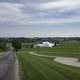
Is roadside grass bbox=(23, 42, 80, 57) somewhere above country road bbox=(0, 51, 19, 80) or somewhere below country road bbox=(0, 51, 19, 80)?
below

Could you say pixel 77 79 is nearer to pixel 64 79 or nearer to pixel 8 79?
pixel 64 79

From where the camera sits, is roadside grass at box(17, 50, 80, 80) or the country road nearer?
roadside grass at box(17, 50, 80, 80)

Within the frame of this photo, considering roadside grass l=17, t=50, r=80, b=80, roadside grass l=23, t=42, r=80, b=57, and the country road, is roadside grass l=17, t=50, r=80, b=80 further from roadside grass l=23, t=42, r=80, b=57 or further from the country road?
roadside grass l=23, t=42, r=80, b=57

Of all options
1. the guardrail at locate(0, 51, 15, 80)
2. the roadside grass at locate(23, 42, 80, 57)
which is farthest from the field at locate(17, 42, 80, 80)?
the roadside grass at locate(23, 42, 80, 57)

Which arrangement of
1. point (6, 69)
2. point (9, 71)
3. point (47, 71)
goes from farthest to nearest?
1. point (6, 69)
2. point (9, 71)
3. point (47, 71)

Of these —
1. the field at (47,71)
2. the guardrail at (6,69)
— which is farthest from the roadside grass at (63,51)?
the field at (47,71)

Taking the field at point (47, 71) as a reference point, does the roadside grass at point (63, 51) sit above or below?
below

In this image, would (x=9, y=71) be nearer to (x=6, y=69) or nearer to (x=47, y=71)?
(x=6, y=69)

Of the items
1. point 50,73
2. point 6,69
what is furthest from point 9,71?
point 50,73

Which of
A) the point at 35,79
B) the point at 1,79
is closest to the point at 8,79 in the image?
the point at 1,79

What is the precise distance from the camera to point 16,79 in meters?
17.6

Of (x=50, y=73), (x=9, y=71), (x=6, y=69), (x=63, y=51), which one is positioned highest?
(x=50, y=73)

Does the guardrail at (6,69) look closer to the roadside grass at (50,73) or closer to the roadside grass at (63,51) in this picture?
the roadside grass at (50,73)

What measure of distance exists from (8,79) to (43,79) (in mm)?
2205
